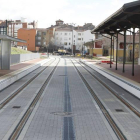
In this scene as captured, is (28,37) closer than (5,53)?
No

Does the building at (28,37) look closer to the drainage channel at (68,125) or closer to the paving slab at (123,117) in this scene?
the paving slab at (123,117)

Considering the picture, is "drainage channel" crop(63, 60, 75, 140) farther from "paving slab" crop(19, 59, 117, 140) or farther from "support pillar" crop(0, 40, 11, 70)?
"support pillar" crop(0, 40, 11, 70)

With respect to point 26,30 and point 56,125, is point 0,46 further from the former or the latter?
point 26,30

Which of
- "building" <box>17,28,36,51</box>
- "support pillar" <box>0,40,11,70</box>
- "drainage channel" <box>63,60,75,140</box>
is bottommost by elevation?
"drainage channel" <box>63,60,75,140</box>

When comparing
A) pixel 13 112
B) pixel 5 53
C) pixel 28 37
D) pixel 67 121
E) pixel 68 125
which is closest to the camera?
pixel 68 125

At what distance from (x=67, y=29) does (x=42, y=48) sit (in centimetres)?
2198

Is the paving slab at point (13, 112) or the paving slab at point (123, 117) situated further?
the paving slab at point (13, 112)

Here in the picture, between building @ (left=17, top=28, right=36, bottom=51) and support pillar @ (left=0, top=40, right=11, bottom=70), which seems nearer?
support pillar @ (left=0, top=40, right=11, bottom=70)

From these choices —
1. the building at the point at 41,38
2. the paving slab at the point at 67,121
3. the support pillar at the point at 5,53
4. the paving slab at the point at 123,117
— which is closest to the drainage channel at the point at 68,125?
the paving slab at the point at 67,121

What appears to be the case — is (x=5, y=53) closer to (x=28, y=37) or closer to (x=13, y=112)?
(x=13, y=112)

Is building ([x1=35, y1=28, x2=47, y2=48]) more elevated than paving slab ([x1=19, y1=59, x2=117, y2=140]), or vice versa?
building ([x1=35, y1=28, x2=47, y2=48])

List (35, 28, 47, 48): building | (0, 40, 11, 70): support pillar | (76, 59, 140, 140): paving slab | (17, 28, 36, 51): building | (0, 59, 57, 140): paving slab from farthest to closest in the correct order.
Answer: (35, 28, 47, 48): building, (17, 28, 36, 51): building, (0, 40, 11, 70): support pillar, (0, 59, 57, 140): paving slab, (76, 59, 140, 140): paving slab

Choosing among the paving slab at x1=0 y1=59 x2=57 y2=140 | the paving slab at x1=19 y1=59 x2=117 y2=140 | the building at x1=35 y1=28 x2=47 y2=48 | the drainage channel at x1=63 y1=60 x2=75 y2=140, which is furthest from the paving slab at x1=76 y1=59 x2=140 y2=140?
the building at x1=35 y1=28 x2=47 y2=48

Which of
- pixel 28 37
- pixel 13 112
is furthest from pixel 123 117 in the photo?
pixel 28 37
